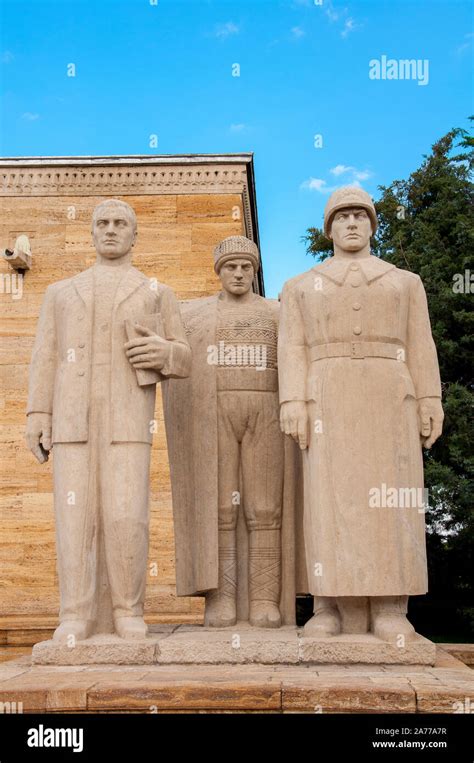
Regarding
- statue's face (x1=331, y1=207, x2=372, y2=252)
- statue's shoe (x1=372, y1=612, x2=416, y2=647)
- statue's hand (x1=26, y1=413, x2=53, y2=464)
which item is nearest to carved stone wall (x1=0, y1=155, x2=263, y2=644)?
statue's hand (x1=26, y1=413, x2=53, y2=464)

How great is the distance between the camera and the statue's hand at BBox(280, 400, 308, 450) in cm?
571

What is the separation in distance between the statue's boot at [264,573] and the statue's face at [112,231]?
2.26 m

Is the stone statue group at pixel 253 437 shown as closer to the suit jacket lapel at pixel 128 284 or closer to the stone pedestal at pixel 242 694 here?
the suit jacket lapel at pixel 128 284

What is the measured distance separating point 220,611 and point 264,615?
32cm

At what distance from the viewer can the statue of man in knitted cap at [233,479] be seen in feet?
20.3

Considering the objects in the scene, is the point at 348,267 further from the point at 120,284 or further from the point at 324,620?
the point at 324,620

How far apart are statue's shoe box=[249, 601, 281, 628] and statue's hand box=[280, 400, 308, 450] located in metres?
1.25

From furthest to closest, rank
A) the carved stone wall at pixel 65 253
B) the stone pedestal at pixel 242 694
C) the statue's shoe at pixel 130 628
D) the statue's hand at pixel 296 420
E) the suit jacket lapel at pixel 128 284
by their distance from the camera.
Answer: the carved stone wall at pixel 65 253 → the suit jacket lapel at pixel 128 284 → the statue's hand at pixel 296 420 → the statue's shoe at pixel 130 628 → the stone pedestal at pixel 242 694

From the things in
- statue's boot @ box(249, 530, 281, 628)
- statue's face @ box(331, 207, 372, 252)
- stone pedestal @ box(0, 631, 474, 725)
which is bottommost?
stone pedestal @ box(0, 631, 474, 725)

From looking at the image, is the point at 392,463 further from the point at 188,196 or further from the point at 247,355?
the point at 188,196

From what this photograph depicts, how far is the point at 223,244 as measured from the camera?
21.9ft

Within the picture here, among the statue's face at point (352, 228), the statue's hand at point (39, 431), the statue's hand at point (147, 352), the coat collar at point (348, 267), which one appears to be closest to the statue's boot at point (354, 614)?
the statue's hand at point (147, 352)

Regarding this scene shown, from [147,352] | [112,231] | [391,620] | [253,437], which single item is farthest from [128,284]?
[391,620]

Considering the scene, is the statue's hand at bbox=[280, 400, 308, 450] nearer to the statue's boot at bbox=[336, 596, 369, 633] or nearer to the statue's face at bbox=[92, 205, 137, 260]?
the statue's boot at bbox=[336, 596, 369, 633]
